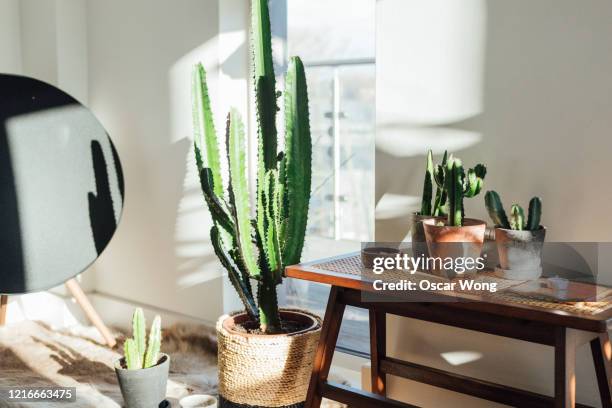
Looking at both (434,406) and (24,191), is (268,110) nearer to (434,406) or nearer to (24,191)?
(434,406)

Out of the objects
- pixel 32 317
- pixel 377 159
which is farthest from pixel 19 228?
pixel 377 159

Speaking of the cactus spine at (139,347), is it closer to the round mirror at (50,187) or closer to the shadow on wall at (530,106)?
the round mirror at (50,187)

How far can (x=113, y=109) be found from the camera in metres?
2.98

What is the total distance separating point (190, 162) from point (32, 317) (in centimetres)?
114

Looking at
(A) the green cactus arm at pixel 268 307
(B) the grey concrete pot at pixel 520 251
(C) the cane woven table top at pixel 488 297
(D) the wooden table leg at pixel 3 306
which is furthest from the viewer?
(D) the wooden table leg at pixel 3 306

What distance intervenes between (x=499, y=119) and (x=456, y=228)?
385 millimetres

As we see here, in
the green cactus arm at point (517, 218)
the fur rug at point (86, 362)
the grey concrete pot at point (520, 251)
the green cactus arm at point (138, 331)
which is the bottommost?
the fur rug at point (86, 362)

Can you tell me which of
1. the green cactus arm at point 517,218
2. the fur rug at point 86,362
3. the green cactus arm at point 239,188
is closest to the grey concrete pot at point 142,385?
the fur rug at point 86,362

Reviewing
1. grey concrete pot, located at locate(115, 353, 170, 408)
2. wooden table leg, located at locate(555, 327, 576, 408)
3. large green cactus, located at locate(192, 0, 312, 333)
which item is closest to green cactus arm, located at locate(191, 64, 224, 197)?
large green cactus, located at locate(192, 0, 312, 333)

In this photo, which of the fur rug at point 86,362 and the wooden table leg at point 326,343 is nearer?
the wooden table leg at point 326,343

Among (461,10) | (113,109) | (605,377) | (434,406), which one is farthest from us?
(113,109)

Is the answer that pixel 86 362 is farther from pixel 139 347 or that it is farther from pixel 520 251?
pixel 520 251

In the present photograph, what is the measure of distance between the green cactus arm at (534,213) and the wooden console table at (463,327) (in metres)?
0.19

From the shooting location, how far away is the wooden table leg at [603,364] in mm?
1529
